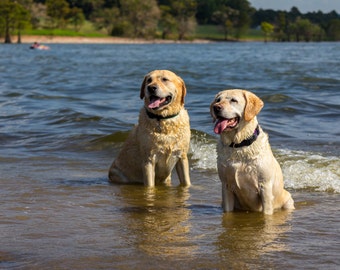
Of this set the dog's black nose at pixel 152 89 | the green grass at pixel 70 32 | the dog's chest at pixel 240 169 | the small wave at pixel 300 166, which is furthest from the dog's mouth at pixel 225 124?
the green grass at pixel 70 32

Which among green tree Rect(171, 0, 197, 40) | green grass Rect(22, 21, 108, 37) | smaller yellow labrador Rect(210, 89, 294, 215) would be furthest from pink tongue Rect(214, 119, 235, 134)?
green tree Rect(171, 0, 197, 40)

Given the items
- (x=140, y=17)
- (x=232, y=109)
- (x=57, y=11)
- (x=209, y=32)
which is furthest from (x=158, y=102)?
(x=209, y=32)

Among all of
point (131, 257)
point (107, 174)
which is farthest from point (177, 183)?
point (131, 257)

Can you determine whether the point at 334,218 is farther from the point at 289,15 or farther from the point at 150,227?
the point at 289,15

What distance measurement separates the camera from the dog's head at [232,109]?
20.8 ft

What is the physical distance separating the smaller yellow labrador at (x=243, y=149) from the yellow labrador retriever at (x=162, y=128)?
1.72m

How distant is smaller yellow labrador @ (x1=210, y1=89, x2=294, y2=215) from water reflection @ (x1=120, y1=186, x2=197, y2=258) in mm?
634

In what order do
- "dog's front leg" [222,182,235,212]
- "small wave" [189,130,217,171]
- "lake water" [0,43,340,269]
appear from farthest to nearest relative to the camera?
"small wave" [189,130,217,171] < "dog's front leg" [222,182,235,212] < "lake water" [0,43,340,269]

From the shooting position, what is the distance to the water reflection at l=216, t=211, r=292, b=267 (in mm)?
5375

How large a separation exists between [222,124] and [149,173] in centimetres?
219

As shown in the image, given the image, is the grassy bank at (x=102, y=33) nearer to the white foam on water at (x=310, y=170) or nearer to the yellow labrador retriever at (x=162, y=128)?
the white foam on water at (x=310, y=170)

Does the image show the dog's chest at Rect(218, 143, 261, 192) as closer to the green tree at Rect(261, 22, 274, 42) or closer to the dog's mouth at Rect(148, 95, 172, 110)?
the dog's mouth at Rect(148, 95, 172, 110)

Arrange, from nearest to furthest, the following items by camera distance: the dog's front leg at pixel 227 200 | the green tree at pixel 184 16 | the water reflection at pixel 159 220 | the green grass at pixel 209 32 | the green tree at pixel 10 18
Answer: the water reflection at pixel 159 220 → the dog's front leg at pixel 227 200 → the green tree at pixel 10 18 → the green tree at pixel 184 16 → the green grass at pixel 209 32

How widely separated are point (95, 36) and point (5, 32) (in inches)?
860
